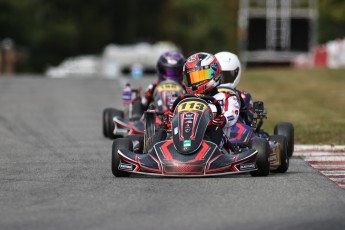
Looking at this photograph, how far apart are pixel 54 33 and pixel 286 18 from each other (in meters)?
42.0

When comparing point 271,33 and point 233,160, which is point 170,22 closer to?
point 271,33

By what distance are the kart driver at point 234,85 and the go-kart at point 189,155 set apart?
1282 mm

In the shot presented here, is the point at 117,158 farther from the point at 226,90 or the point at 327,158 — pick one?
the point at 327,158

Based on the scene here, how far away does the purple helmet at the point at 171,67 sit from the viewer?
60.2 ft

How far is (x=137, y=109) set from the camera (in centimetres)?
1866

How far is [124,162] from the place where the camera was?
1262 centimetres

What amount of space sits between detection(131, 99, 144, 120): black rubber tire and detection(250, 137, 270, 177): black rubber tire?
19.4 feet

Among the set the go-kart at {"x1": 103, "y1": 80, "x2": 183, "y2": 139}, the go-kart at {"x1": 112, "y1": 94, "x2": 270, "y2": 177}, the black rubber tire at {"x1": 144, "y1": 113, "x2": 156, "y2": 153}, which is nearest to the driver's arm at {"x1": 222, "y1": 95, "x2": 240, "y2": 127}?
the go-kart at {"x1": 112, "y1": 94, "x2": 270, "y2": 177}

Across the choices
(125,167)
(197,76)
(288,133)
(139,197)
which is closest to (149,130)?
(197,76)

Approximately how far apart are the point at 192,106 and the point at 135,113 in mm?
5800

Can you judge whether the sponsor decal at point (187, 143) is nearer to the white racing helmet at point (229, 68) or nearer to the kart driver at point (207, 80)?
the kart driver at point (207, 80)

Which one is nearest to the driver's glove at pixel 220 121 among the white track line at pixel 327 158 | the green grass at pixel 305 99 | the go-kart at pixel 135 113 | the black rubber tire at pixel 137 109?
the white track line at pixel 327 158

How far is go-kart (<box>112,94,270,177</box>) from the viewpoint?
12.4m

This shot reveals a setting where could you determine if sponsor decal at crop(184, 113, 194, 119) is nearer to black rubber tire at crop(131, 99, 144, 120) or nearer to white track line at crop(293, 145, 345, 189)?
white track line at crop(293, 145, 345, 189)
